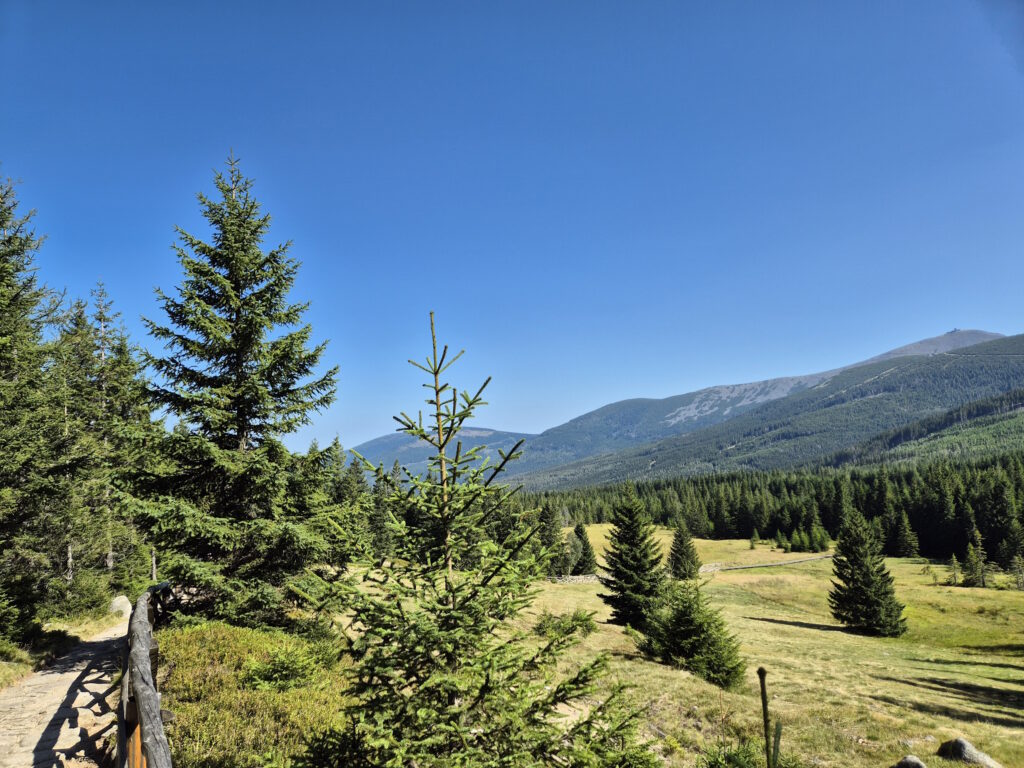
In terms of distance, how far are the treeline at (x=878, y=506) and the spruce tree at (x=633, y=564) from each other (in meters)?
43.7

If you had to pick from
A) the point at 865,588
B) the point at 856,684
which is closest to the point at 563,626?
the point at 856,684

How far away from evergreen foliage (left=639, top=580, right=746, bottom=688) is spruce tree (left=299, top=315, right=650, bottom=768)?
18283 millimetres

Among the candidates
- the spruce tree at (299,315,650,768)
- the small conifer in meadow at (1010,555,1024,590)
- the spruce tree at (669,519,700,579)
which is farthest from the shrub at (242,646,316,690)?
the small conifer in meadow at (1010,555,1024,590)

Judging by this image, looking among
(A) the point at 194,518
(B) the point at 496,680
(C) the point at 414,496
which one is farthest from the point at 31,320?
(B) the point at 496,680

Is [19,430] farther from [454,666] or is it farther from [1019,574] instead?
[1019,574]

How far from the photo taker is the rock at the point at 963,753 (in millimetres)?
14203

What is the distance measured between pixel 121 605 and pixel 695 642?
1096 inches

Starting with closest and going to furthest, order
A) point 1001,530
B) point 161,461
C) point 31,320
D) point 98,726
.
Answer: point 98,726, point 161,461, point 31,320, point 1001,530

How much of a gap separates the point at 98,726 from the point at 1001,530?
408 ft

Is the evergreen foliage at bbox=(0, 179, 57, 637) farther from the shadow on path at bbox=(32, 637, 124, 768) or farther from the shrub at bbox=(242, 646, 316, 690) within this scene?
the shrub at bbox=(242, 646, 316, 690)

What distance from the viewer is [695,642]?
22625 mm

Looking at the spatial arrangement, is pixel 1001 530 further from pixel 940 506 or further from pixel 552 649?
pixel 552 649

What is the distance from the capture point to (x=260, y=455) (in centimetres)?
1345

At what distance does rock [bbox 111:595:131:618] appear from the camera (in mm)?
23484
